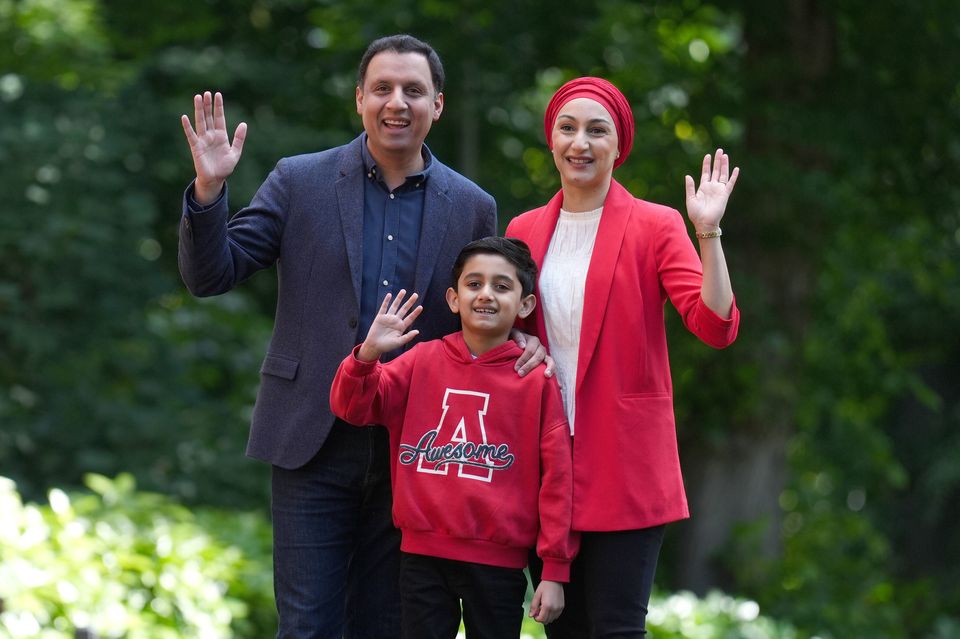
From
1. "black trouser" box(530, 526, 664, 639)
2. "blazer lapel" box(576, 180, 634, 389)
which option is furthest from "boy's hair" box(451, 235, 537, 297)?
"black trouser" box(530, 526, 664, 639)

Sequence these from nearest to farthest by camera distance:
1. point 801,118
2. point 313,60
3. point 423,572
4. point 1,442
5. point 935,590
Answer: point 423,572 < point 1,442 < point 801,118 < point 313,60 < point 935,590

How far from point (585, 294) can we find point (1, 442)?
5410 mm

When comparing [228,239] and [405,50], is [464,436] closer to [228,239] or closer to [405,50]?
[228,239]

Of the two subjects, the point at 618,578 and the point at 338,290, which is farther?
the point at 338,290

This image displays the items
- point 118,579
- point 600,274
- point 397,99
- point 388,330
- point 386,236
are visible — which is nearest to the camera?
point 388,330

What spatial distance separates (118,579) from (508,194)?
467cm

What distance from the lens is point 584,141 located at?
3.05 meters

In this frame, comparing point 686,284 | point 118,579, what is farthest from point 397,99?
point 118,579

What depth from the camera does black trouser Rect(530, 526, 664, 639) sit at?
296 centimetres

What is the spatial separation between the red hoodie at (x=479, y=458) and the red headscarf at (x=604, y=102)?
56 cm

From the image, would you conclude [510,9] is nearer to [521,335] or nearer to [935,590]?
[521,335]

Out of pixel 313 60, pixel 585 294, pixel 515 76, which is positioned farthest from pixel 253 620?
pixel 313 60

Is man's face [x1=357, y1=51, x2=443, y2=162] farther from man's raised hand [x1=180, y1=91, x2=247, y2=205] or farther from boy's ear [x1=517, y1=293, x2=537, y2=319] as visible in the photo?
boy's ear [x1=517, y1=293, x2=537, y2=319]

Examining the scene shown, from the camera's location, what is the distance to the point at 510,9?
8.72 m
